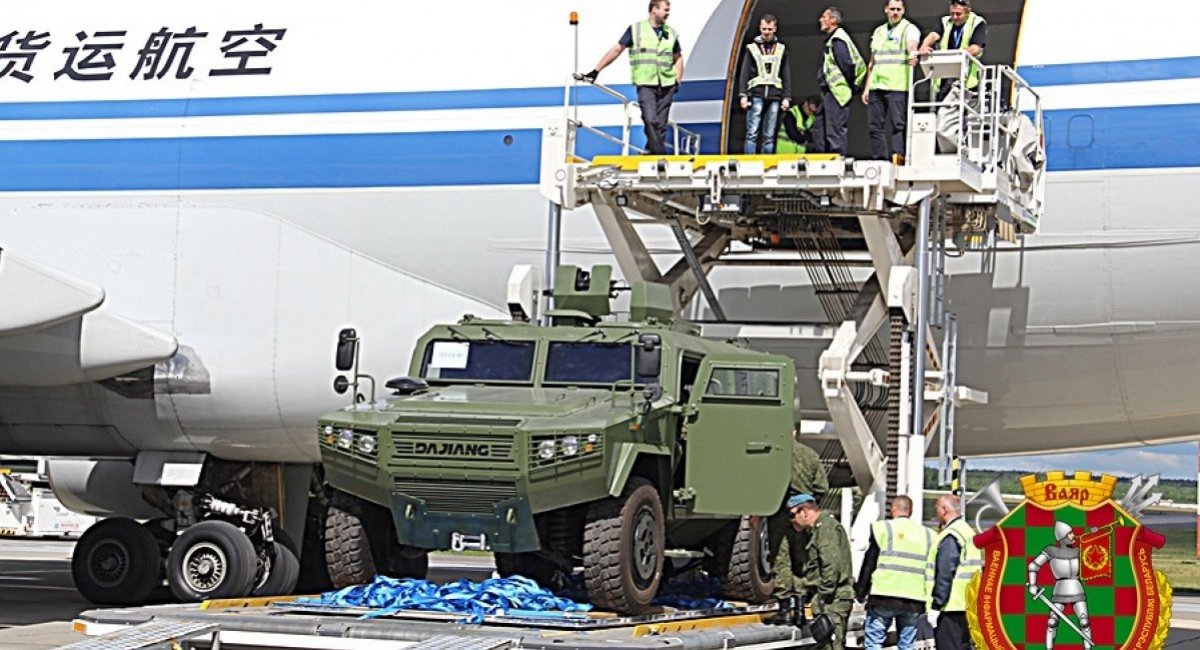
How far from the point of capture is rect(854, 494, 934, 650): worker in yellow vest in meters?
11.5

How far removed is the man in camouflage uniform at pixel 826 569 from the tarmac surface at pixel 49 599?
578 cm

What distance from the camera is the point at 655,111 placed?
46.0 ft

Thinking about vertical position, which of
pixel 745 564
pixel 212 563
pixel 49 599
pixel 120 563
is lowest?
pixel 49 599

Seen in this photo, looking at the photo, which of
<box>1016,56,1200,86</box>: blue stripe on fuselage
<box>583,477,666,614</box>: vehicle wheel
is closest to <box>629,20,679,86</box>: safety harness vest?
<box>1016,56,1200,86</box>: blue stripe on fuselage

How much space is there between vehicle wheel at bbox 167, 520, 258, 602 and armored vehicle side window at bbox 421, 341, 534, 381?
544 centimetres

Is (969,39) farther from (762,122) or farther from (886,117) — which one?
(762,122)

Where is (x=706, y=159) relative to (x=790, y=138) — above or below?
below

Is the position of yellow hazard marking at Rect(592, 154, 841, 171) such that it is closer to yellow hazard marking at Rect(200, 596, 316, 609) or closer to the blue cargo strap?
the blue cargo strap

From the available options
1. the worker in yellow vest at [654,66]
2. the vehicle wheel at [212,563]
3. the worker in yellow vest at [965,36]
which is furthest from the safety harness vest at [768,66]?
the vehicle wheel at [212,563]

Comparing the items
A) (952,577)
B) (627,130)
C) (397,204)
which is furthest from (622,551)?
(397,204)

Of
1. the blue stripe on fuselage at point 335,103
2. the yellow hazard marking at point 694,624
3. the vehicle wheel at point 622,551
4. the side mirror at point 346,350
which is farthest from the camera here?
the blue stripe on fuselage at point 335,103

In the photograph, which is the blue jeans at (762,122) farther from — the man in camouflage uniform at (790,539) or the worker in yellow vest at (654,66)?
the man in camouflage uniform at (790,539)

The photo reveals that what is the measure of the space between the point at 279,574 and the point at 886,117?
7.21 meters

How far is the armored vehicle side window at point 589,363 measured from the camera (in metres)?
11.5
